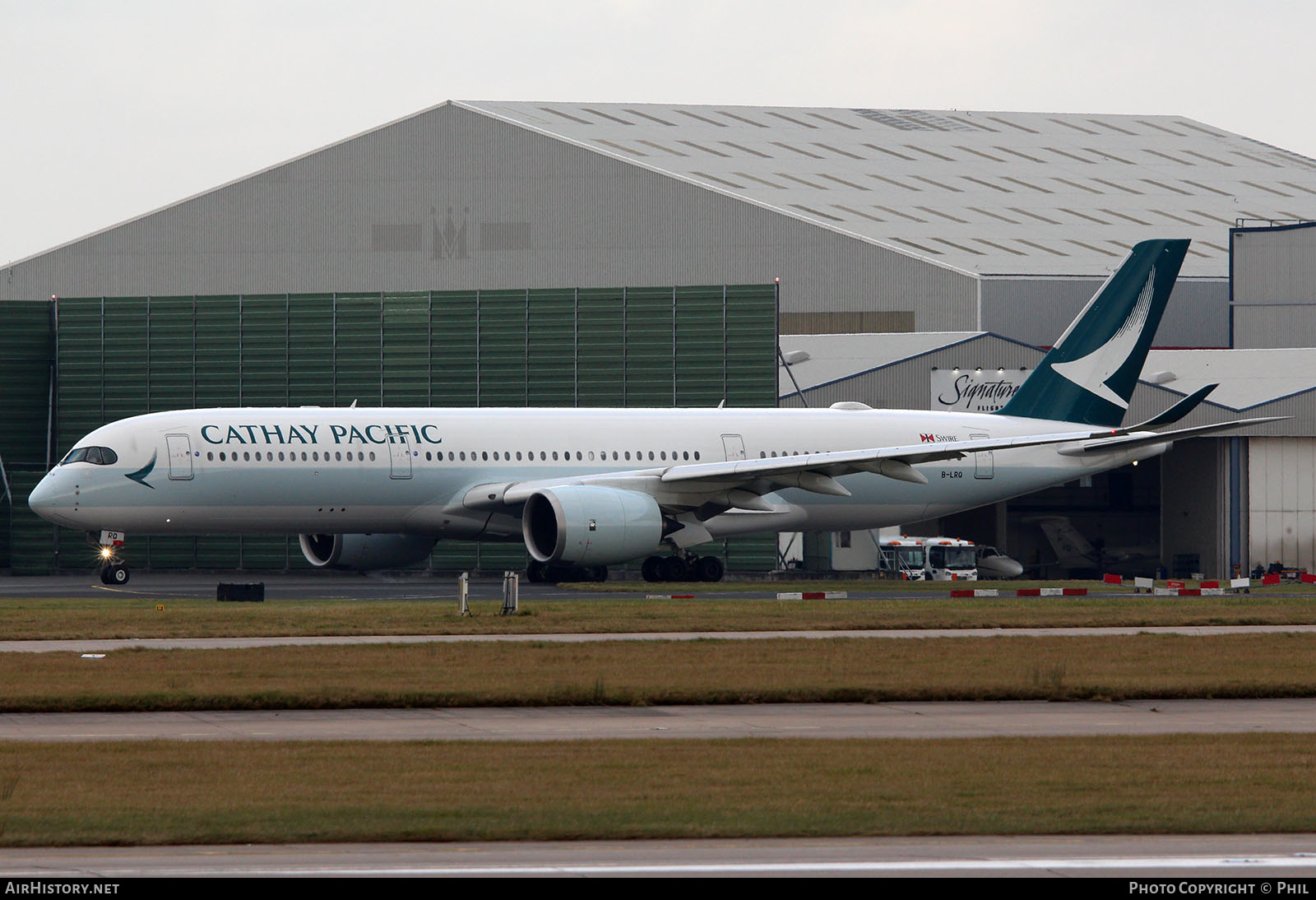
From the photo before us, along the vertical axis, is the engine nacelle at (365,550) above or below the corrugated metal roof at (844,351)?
below

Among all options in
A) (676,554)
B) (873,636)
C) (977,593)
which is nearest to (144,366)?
(676,554)

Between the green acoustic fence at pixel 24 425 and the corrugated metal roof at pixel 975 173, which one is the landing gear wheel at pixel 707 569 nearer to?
the green acoustic fence at pixel 24 425

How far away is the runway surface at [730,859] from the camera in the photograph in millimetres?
11102

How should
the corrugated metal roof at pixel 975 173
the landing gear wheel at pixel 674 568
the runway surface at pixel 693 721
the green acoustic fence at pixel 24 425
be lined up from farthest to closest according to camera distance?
the corrugated metal roof at pixel 975 173 < the green acoustic fence at pixel 24 425 < the landing gear wheel at pixel 674 568 < the runway surface at pixel 693 721

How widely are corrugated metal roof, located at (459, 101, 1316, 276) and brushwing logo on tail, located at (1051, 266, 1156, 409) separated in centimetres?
2793

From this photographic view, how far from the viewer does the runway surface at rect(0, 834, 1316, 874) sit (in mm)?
11102

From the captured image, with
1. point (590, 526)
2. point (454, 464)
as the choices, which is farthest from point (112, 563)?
point (590, 526)

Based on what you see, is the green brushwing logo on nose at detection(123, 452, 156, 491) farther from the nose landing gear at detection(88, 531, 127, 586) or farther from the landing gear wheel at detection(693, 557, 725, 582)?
the landing gear wheel at detection(693, 557, 725, 582)

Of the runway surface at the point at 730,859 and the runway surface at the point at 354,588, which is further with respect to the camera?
the runway surface at the point at 354,588

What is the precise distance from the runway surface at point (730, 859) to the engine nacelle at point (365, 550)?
109ft

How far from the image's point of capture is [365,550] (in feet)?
151

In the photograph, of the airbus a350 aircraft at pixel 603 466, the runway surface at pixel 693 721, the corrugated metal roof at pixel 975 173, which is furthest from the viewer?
the corrugated metal roof at pixel 975 173

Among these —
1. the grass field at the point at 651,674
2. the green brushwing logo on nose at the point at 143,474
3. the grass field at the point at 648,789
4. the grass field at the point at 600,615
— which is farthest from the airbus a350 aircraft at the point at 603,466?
the grass field at the point at 648,789

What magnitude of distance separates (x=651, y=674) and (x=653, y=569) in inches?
913
